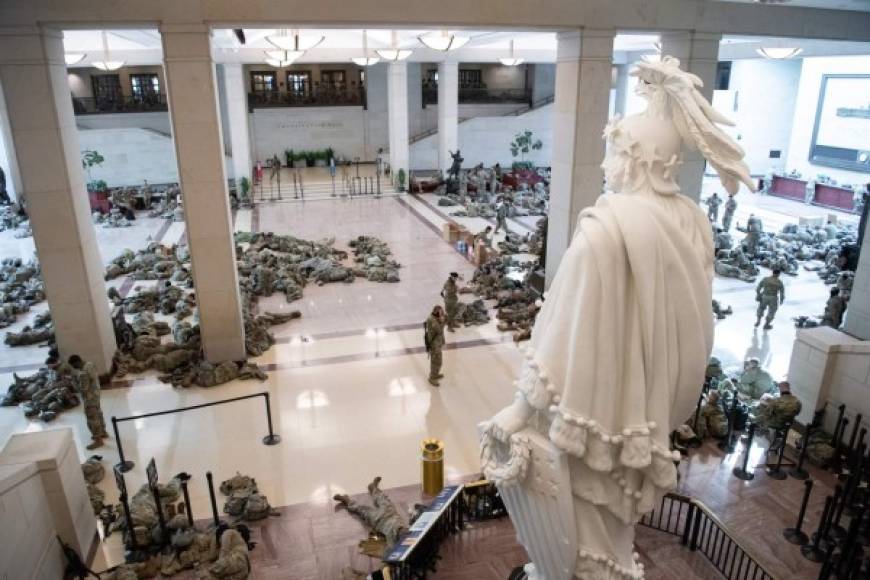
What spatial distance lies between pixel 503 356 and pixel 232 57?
52.3 feet

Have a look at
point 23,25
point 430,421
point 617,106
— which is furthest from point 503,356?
point 617,106

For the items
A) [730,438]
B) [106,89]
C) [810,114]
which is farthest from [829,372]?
[106,89]

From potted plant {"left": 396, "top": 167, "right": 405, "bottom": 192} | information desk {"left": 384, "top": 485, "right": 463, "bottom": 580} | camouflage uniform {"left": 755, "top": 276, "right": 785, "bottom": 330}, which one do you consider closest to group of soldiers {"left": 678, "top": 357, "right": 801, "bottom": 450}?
camouflage uniform {"left": 755, "top": 276, "right": 785, "bottom": 330}

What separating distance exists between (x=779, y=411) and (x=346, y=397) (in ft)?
17.9

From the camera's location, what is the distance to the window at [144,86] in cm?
2927

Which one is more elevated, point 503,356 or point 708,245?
point 708,245

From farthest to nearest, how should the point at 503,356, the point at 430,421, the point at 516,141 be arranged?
the point at 516,141 < the point at 503,356 < the point at 430,421

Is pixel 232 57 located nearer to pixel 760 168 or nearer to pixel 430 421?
pixel 430 421

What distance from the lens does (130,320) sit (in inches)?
452

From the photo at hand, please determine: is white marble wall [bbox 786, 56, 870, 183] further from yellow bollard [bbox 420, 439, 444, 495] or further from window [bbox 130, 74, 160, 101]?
window [bbox 130, 74, 160, 101]

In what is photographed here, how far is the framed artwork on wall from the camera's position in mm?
23375

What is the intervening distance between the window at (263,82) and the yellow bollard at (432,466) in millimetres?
28179

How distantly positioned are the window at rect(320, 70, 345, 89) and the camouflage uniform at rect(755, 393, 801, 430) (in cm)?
2881

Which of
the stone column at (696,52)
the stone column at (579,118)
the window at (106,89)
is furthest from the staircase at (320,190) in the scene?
the stone column at (696,52)
